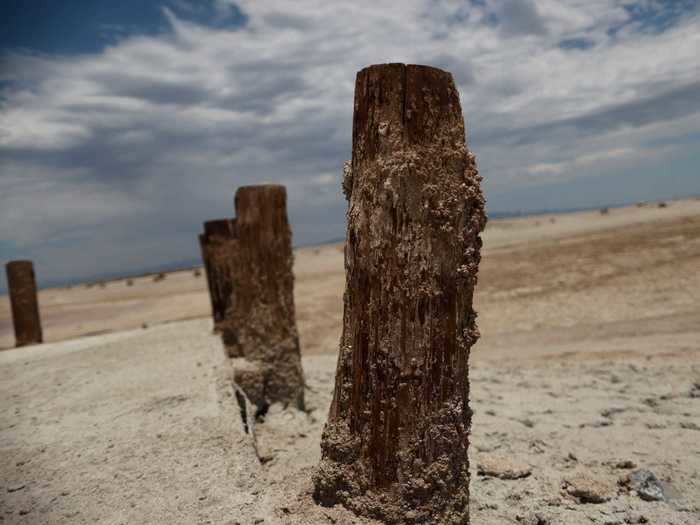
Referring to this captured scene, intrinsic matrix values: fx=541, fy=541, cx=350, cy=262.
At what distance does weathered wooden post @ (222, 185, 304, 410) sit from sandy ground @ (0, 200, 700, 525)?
0.31 m

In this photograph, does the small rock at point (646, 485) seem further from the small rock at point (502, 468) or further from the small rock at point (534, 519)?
the small rock at point (534, 519)

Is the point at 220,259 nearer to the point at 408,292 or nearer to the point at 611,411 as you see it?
the point at 611,411

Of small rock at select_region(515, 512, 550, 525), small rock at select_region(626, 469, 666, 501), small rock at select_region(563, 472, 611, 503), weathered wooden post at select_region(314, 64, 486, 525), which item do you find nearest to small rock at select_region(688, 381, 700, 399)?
small rock at select_region(626, 469, 666, 501)

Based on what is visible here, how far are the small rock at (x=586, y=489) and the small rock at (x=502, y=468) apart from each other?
32 centimetres

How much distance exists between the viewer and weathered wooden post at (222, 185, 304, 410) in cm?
599

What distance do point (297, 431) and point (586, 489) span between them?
2.77 m

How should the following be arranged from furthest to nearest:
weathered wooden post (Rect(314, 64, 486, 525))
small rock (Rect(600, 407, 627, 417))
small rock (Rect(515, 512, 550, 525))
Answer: small rock (Rect(600, 407, 627, 417))
small rock (Rect(515, 512, 550, 525))
weathered wooden post (Rect(314, 64, 486, 525))

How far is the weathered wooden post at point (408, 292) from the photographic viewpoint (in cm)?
284

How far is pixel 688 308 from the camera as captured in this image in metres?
10.7

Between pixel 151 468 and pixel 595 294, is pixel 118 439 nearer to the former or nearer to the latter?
pixel 151 468

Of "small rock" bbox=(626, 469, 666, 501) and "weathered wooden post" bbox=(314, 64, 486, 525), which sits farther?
"small rock" bbox=(626, 469, 666, 501)

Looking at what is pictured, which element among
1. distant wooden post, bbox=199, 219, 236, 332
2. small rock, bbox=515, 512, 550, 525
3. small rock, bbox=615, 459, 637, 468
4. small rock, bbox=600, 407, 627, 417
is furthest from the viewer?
distant wooden post, bbox=199, 219, 236, 332

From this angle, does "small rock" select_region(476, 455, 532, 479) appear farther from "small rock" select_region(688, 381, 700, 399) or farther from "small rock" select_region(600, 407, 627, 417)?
"small rock" select_region(688, 381, 700, 399)

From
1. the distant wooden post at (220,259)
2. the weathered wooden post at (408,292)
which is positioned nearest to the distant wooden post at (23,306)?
the distant wooden post at (220,259)
